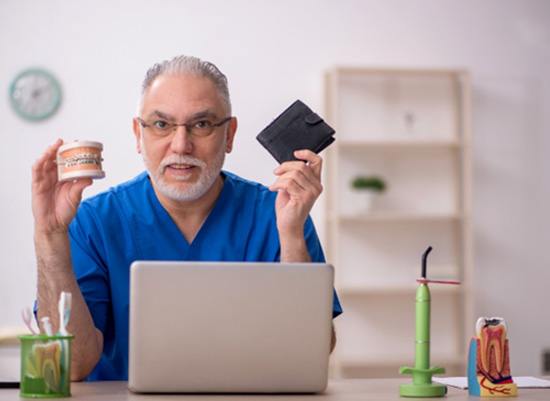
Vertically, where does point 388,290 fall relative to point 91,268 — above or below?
below

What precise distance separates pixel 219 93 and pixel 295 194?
34 centimetres

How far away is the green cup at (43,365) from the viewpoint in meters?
1.49

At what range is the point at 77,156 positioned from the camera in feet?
5.47

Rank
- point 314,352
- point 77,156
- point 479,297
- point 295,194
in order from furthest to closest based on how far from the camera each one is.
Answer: point 479,297, point 295,194, point 77,156, point 314,352

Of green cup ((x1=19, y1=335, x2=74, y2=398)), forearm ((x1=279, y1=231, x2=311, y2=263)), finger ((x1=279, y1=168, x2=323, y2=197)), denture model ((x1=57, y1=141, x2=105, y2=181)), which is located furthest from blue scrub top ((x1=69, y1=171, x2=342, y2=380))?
green cup ((x1=19, y1=335, x2=74, y2=398))

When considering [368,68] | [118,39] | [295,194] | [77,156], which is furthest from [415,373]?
[118,39]

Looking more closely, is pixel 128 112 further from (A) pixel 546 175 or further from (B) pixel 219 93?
(B) pixel 219 93

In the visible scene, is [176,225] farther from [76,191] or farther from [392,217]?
[392,217]

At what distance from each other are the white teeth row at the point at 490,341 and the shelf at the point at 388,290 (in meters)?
3.09

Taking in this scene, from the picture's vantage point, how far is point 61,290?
1.84m

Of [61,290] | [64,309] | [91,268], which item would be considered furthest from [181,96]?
[64,309]

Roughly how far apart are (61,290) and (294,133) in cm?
54

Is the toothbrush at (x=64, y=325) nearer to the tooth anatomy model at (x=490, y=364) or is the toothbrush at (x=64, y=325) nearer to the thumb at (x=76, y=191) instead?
the thumb at (x=76, y=191)

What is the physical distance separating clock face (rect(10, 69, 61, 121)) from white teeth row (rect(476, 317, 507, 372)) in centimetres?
358
